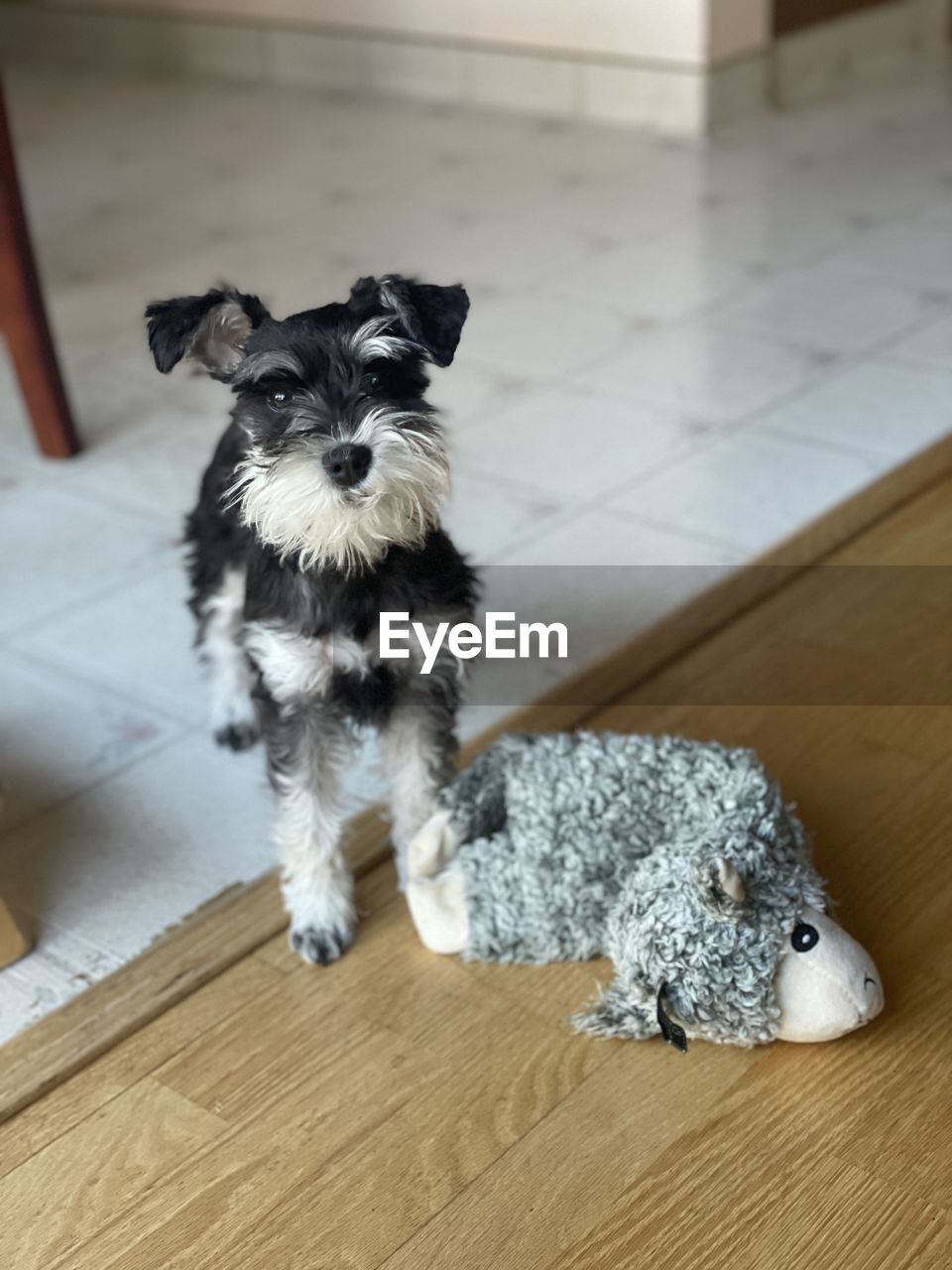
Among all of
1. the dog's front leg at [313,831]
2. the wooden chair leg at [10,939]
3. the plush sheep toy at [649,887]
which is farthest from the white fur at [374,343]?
the wooden chair leg at [10,939]

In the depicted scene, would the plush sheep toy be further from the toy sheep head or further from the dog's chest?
the dog's chest

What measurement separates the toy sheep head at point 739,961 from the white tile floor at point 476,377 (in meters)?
0.61

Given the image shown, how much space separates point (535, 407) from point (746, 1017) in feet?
6.59

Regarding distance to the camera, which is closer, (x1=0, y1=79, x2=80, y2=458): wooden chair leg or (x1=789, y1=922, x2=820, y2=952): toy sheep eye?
(x1=789, y1=922, x2=820, y2=952): toy sheep eye

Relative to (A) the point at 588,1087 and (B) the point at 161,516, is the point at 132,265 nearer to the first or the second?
(B) the point at 161,516

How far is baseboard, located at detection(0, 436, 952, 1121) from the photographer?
167 centimetres

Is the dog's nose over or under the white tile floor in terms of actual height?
over

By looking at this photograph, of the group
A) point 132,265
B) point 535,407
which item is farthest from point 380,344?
point 132,265

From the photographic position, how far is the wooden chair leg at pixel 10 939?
1.78 meters

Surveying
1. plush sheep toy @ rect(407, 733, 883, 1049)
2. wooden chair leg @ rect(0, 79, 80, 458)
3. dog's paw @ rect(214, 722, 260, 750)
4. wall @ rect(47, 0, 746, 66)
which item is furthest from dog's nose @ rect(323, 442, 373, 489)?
wall @ rect(47, 0, 746, 66)

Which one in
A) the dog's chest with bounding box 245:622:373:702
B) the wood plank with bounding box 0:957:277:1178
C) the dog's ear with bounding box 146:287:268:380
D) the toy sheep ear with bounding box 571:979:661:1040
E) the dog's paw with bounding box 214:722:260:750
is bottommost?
the dog's paw with bounding box 214:722:260:750

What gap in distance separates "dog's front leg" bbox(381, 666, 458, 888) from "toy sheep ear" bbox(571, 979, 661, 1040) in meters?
0.34

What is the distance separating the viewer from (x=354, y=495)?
148 centimetres

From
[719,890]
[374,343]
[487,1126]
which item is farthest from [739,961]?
[374,343]
